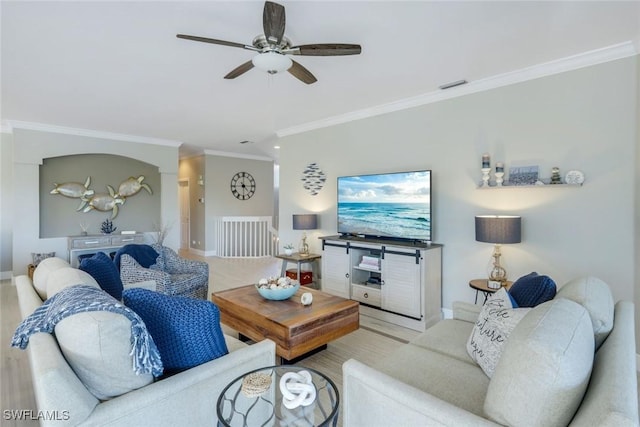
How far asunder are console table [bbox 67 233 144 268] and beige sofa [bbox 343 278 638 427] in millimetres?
5755

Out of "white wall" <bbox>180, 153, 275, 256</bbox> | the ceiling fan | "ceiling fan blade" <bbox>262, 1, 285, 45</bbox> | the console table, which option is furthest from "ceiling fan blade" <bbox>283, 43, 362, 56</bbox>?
"white wall" <bbox>180, 153, 275, 256</bbox>

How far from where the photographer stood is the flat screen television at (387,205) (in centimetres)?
369

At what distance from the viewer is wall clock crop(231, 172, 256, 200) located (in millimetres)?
8352

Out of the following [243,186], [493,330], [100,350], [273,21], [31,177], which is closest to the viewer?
[100,350]

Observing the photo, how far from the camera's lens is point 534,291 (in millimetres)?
1780

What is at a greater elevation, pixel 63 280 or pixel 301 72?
pixel 301 72

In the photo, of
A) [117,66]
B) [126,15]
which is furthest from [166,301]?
[117,66]

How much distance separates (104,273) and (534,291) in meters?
3.19

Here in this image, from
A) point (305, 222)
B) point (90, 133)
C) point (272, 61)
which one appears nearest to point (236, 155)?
point (90, 133)

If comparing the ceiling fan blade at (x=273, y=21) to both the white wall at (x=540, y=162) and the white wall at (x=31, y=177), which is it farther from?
the white wall at (x=31, y=177)

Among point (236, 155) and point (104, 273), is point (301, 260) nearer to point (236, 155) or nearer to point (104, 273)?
point (104, 273)

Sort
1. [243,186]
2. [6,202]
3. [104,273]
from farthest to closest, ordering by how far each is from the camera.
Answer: [243,186] < [6,202] < [104,273]

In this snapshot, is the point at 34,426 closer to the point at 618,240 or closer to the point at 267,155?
the point at 618,240

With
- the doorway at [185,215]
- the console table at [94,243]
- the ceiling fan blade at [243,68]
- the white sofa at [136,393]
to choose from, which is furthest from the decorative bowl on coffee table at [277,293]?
the doorway at [185,215]
